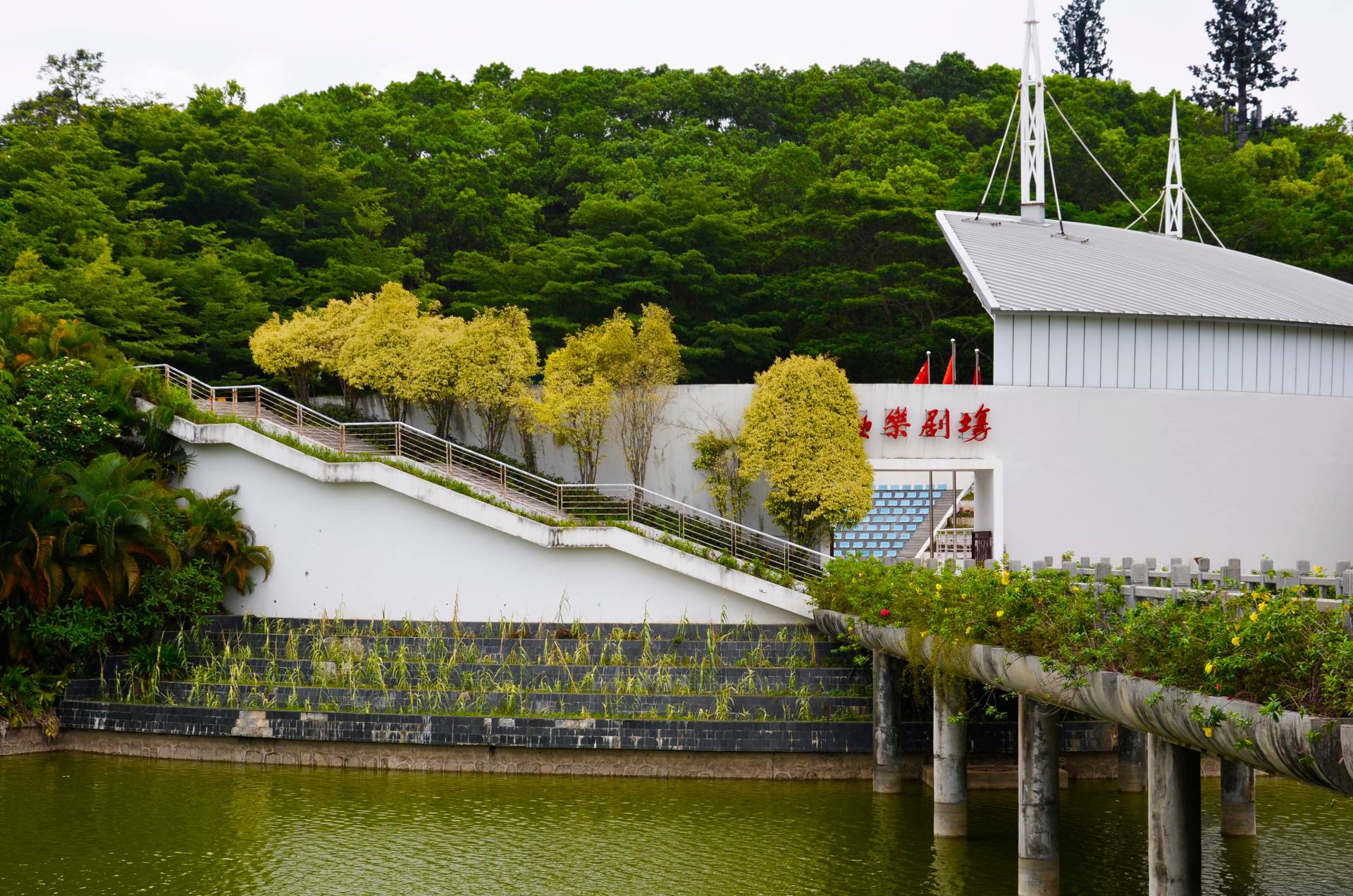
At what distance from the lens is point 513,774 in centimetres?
2005

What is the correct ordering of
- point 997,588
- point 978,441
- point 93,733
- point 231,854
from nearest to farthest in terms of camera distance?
point 997,588, point 231,854, point 93,733, point 978,441

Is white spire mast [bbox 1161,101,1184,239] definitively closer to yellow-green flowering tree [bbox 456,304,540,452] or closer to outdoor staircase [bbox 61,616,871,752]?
yellow-green flowering tree [bbox 456,304,540,452]

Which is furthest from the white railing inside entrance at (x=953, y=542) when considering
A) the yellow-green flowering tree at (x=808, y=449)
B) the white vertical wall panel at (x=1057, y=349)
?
the white vertical wall panel at (x=1057, y=349)

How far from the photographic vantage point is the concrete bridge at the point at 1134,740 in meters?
8.23

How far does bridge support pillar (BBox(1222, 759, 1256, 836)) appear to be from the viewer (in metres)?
15.7

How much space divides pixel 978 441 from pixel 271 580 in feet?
44.6

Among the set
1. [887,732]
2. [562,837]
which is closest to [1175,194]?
[887,732]

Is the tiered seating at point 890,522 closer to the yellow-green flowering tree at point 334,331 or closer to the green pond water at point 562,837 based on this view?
the green pond water at point 562,837

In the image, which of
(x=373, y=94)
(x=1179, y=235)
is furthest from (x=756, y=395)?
(x=373, y=94)

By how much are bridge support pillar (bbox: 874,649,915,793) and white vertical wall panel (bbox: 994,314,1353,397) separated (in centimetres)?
932

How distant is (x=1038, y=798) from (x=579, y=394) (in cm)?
1454

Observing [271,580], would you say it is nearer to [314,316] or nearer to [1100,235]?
[314,316]

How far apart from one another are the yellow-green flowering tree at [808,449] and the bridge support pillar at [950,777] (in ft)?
27.6

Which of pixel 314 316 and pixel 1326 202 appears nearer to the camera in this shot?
pixel 314 316
